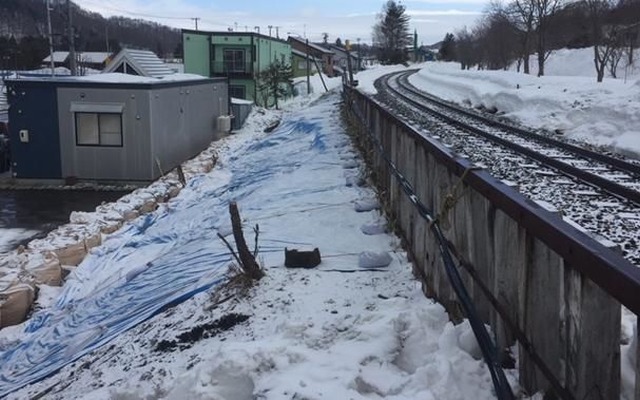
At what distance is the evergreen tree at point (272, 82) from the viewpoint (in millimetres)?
50938

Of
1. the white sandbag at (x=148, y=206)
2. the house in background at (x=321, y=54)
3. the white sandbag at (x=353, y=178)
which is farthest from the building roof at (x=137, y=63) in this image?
the house in background at (x=321, y=54)

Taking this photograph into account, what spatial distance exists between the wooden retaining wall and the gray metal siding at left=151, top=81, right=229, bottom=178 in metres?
19.8

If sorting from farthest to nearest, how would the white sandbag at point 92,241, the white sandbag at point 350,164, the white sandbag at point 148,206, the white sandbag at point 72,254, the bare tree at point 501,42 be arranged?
the bare tree at point 501,42 → the white sandbag at point 148,206 → the white sandbag at point 350,164 → the white sandbag at point 92,241 → the white sandbag at point 72,254

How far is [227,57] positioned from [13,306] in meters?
44.9

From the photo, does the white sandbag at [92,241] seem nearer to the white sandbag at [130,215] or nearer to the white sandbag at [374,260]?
the white sandbag at [130,215]

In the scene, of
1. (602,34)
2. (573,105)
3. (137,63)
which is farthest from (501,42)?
(573,105)

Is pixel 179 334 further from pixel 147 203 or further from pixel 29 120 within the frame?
pixel 29 120

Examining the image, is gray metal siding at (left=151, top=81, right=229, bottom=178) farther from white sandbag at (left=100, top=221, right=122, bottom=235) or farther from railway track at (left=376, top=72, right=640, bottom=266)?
railway track at (left=376, top=72, right=640, bottom=266)

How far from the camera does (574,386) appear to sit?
2678mm

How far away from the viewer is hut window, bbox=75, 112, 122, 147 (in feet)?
77.5

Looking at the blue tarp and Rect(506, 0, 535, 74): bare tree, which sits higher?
Rect(506, 0, 535, 74): bare tree

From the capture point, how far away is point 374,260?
676 centimetres

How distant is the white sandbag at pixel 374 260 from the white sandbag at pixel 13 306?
5.40 metres

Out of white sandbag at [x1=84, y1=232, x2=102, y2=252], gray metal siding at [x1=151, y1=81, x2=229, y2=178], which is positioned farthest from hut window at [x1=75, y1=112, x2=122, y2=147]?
white sandbag at [x1=84, y1=232, x2=102, y2=252]
